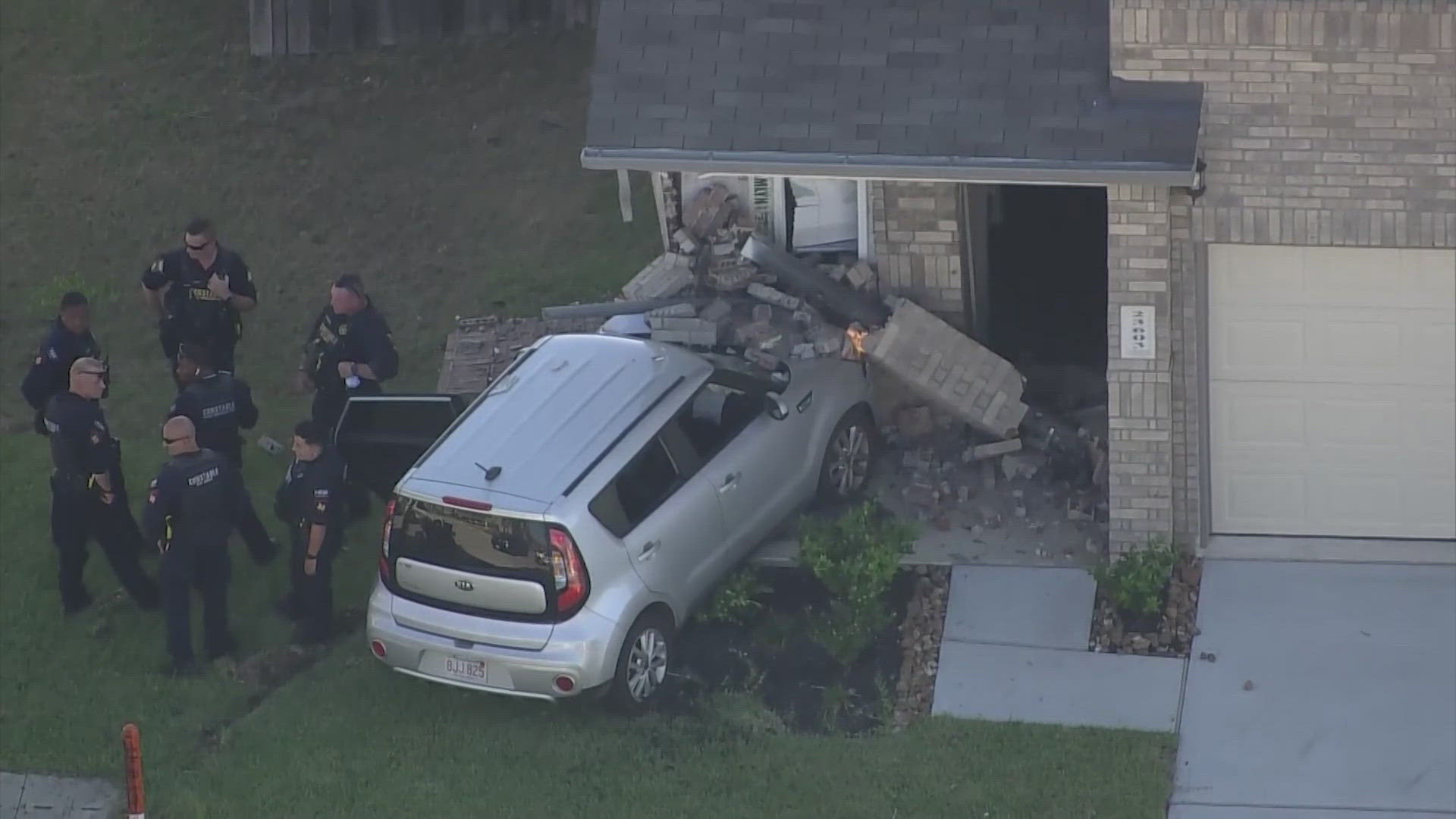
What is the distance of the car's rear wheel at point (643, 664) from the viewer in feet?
35.7

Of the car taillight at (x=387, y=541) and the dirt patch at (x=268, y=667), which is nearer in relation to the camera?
the car taillight at (x=387, y=541)

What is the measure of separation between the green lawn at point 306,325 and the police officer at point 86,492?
0.79 feet

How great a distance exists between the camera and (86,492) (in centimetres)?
1207

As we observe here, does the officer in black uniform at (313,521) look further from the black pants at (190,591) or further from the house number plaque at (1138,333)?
the house number plaque at (1138,333)

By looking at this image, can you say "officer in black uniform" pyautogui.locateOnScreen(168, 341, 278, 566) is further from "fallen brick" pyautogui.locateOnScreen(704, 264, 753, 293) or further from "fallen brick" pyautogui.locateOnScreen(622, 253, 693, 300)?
"fallen brick" pyautogui.locateOnScreen(704, 264, 753, 293)

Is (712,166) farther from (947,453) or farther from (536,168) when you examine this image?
(536,168)

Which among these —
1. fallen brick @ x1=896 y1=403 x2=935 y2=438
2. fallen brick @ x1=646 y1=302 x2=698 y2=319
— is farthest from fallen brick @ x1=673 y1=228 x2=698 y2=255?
fallen brick @ x1=896 y1=403 x2=935 y2=438

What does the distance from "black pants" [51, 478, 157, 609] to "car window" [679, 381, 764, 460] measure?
345cm

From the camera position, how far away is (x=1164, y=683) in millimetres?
11094

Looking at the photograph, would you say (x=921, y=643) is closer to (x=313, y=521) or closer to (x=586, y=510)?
(x=586, y=510)

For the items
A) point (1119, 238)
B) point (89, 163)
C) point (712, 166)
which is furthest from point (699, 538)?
point (89, 163)

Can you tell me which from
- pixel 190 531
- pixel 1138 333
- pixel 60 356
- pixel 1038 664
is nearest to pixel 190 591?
pixel 190 531

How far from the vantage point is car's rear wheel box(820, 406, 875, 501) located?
12.7 m

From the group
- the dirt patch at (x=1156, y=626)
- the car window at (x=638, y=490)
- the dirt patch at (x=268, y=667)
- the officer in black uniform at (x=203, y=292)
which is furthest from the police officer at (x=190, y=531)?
the dirt patch at (x=1156, y=626)
